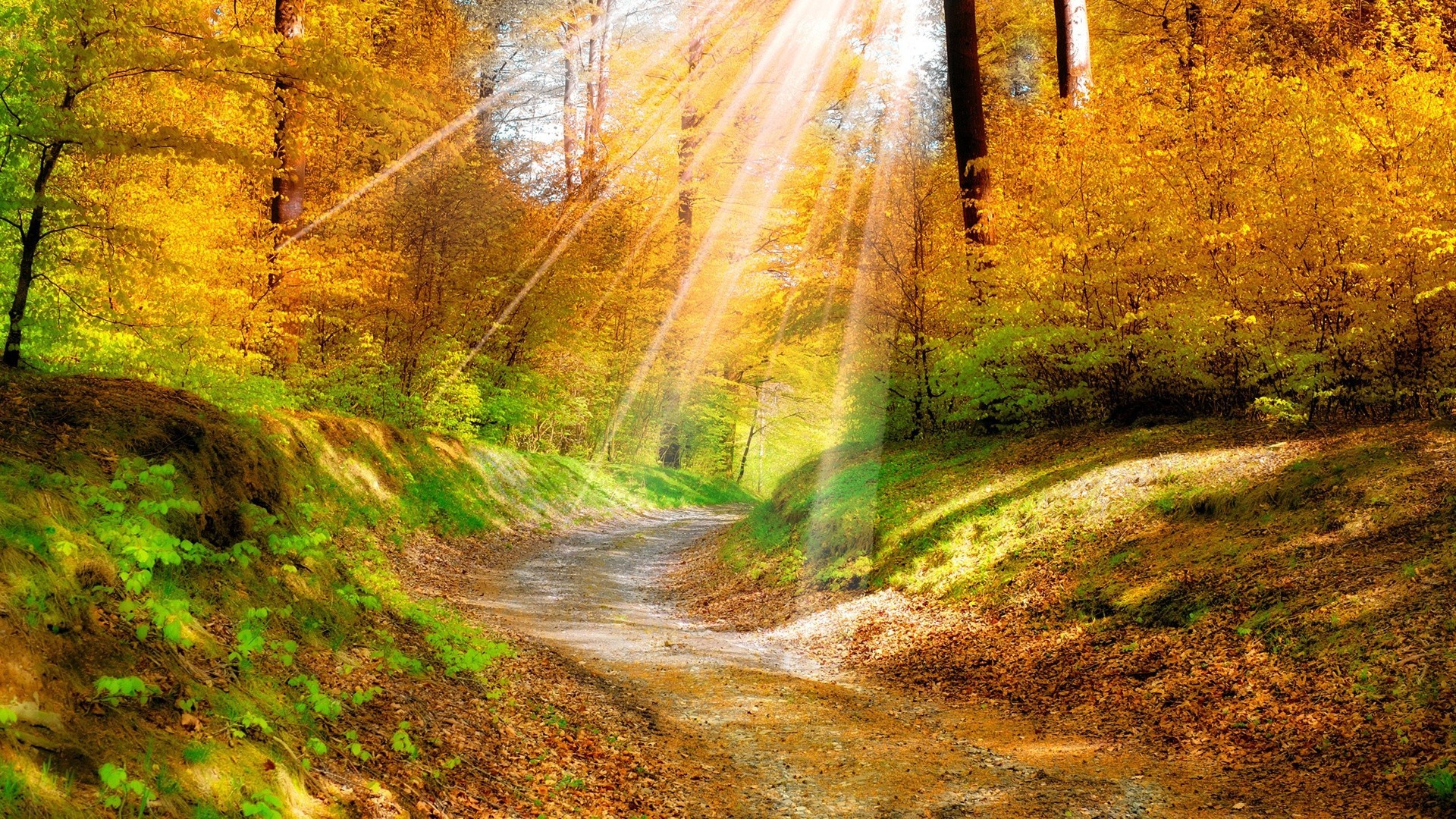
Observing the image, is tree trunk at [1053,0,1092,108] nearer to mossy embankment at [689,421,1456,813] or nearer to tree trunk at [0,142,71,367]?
mossy embankment at [689,421,1456,813]

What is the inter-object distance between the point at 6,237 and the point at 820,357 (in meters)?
13.4

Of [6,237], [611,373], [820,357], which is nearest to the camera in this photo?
[6,237]

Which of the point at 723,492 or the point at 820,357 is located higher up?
the point at 820,357

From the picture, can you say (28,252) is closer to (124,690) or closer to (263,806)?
(124,690)

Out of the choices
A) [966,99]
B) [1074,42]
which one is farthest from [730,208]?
[1074,42]

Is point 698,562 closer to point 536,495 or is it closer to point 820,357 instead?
point 820,357

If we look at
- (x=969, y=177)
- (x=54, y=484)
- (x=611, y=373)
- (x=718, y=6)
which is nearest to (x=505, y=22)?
(x=718, y=6)

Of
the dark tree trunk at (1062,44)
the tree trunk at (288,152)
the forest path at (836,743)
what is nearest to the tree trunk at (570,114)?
the tree trunk at (288,152)

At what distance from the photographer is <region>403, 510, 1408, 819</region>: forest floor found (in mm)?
5516

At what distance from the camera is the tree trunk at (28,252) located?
636 centimetres

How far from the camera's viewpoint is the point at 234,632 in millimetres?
5145

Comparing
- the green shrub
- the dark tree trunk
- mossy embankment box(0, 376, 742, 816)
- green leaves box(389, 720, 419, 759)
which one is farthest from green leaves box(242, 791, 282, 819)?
the dark tree trunk

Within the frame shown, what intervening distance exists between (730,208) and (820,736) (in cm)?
2086

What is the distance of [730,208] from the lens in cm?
2592
